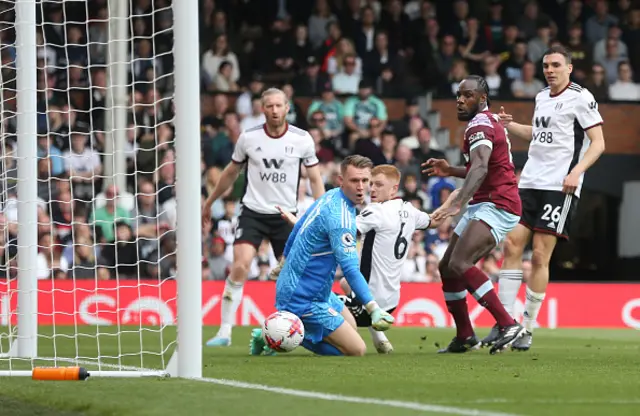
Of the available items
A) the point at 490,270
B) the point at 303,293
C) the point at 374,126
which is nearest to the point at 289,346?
the point at 303,293

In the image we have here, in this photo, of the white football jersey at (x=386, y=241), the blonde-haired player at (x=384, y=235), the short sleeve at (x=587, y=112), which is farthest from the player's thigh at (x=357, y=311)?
the short sleeve at (x=587, y=112)

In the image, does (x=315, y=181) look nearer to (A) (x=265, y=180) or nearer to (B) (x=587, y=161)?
(A) (x=265, y=180)

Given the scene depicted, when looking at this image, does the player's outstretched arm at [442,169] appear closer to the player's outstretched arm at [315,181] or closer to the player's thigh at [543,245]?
the player's thigh at [543,245]

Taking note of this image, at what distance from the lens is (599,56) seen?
2131 centimetres

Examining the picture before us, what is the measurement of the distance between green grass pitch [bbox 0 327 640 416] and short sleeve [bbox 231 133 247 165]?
2069mm

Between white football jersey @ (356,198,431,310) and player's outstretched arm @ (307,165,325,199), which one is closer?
white football jersey @ (356,198,431,310)

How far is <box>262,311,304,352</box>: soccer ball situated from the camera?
8508 millimetres

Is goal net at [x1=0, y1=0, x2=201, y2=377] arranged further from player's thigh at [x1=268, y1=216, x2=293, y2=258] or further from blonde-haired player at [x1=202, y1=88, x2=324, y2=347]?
player's thigh at [x1=268, y1=216, x2=293, y2=258]

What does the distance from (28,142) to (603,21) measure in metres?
15.3

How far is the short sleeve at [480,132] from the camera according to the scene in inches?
352

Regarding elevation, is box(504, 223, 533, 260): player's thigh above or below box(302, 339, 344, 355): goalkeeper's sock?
above

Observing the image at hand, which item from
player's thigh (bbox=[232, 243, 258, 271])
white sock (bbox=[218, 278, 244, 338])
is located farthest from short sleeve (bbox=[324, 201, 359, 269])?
white sock (bbox=[218, 278, 244, 338])

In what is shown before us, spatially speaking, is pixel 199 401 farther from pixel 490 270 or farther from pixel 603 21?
pixel 603 21

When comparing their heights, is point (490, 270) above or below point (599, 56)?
below
